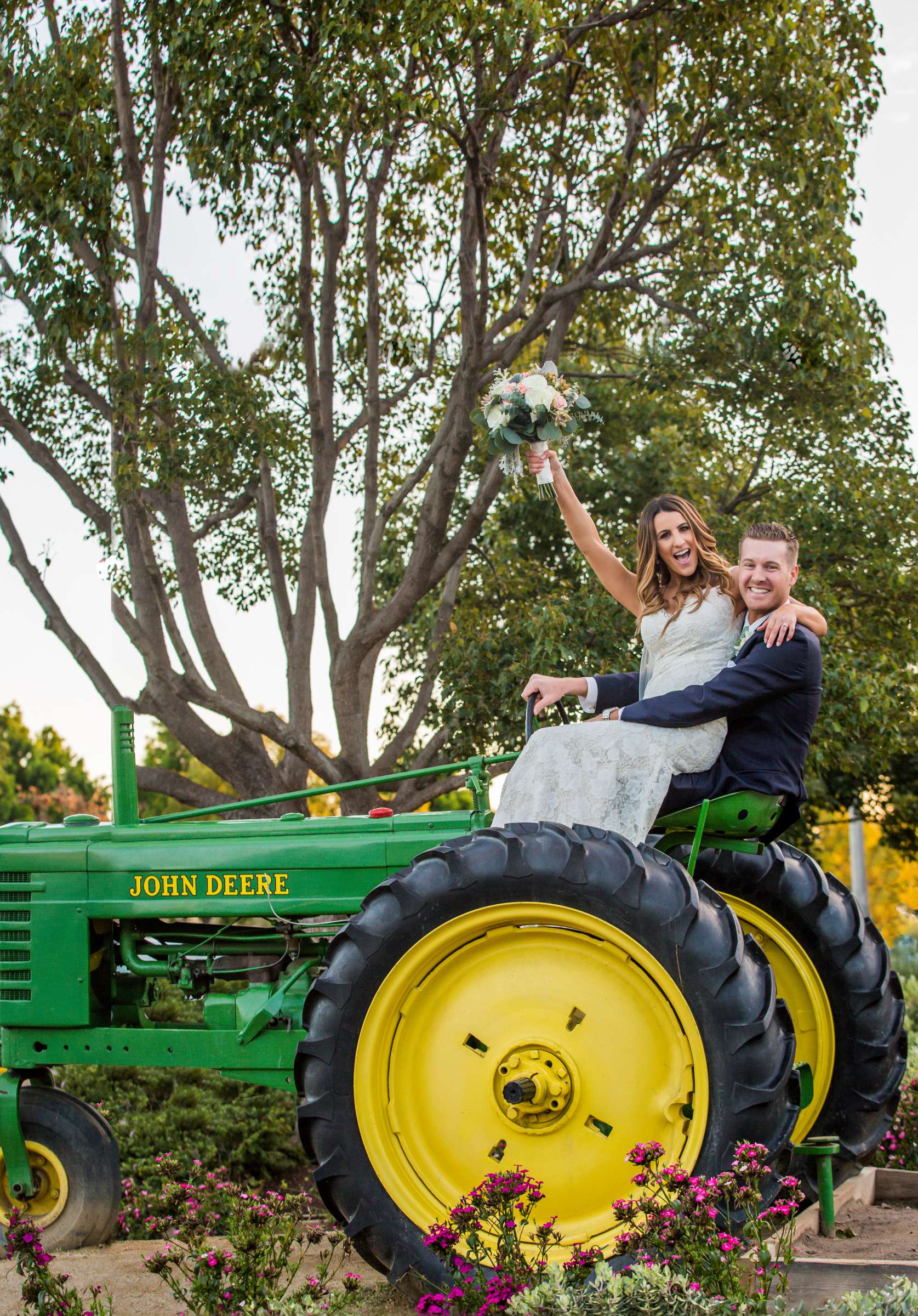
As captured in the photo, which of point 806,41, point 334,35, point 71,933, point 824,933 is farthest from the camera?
point 806,41

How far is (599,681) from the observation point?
402 cm

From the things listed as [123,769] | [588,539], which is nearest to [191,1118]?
[123,769]

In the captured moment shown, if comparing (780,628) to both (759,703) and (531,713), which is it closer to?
(759,703)

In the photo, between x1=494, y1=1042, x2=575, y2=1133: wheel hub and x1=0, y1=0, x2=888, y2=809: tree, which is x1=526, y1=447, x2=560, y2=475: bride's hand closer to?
x1=494, y1=1042, x2=575, y2=1133: wheel hub

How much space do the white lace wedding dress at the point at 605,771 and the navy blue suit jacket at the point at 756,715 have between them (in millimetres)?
45

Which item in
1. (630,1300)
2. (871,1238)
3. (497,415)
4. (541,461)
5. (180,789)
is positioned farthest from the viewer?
(180,789)

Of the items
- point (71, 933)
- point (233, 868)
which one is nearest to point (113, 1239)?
point (71, 933)

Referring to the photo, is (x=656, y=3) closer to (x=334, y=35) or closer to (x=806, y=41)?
(x=806, y=41)

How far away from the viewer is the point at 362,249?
10.9m

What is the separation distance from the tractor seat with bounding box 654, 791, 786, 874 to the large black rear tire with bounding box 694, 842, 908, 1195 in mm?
340

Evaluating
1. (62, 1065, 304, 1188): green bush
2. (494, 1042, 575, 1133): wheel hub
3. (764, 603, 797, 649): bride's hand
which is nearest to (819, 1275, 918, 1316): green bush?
(494, 1042, 575, 1133): wheel hub

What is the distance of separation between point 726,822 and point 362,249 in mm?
8638

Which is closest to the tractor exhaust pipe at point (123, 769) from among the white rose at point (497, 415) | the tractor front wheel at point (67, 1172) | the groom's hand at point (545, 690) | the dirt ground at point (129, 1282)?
the tractor front wheel at point (67, 1172)

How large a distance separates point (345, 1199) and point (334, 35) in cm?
704
